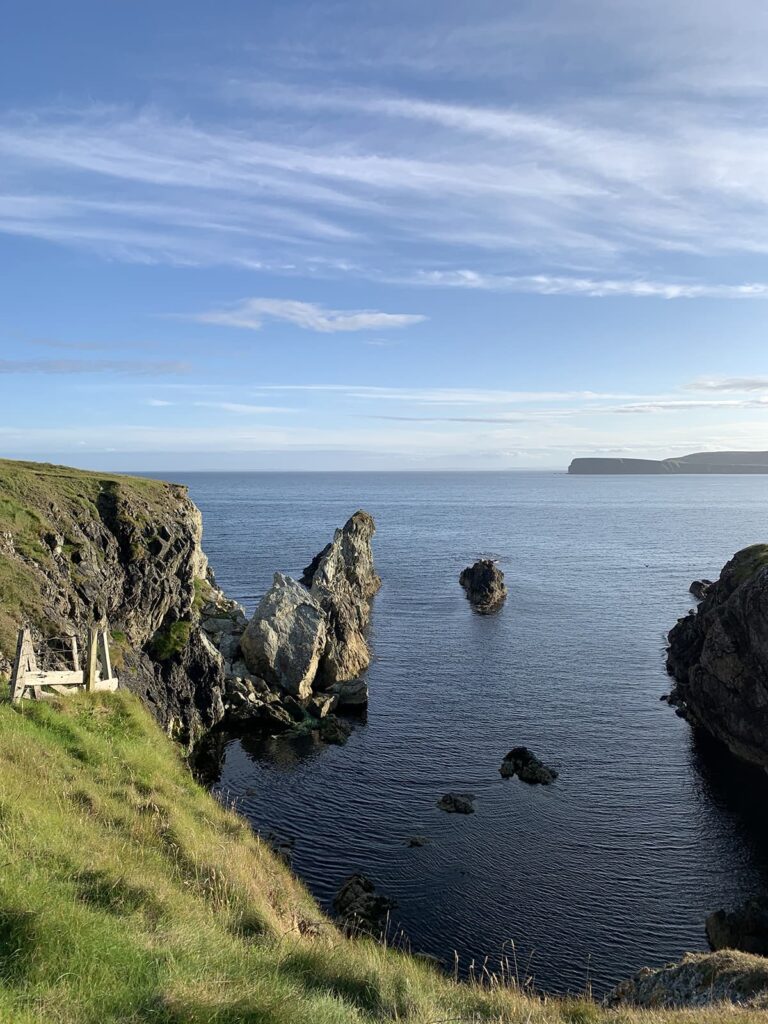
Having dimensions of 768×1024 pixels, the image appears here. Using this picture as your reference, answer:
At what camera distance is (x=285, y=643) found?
5881 centimetres

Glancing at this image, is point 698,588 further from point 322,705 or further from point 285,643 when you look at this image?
point 285,643

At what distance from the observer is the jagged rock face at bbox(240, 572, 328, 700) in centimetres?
5784

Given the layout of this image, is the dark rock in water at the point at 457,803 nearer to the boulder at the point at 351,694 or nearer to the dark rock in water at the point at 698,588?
the boulder at the point at 351,694

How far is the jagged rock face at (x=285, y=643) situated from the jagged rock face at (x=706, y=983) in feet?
139

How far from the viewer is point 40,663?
2714cm

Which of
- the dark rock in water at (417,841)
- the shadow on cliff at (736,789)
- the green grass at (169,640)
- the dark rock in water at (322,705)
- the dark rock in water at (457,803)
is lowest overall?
the shadow on cliff at (736,789)

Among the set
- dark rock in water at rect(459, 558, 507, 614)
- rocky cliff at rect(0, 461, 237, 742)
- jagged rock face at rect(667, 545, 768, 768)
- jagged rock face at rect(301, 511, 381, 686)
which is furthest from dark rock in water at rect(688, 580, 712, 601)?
rocky cliff at rect(0, 461, 237, 742)

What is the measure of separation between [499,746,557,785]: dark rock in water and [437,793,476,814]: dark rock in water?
405cm

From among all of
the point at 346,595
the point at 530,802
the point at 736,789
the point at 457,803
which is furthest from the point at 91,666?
the point at 346,595

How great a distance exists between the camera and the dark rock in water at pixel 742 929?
29.0 m

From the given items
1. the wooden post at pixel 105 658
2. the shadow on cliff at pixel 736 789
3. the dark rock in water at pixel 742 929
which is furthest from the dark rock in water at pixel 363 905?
the shadow on cliff at pixel 736 789

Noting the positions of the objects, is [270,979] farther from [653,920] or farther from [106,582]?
[106,582]

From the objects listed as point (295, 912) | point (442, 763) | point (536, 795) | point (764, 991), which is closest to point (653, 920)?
point (536, 795)

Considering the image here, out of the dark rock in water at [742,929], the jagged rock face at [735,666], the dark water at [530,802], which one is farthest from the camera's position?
the jagged rock face at [735,666]
